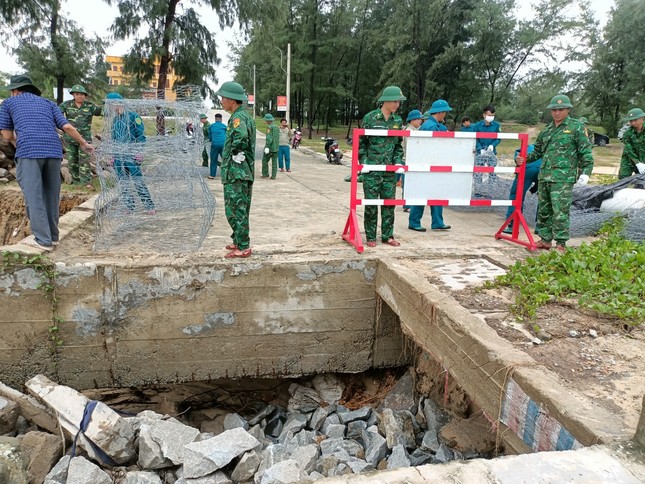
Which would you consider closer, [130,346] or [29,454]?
[29,454]

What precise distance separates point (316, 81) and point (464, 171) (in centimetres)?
2475

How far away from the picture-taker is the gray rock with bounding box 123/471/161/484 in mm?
3453

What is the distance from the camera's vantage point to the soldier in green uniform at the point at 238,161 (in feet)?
15.3

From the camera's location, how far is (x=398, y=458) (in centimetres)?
383

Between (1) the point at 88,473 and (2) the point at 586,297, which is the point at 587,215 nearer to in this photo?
(2) the point at 586,297

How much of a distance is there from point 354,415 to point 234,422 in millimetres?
1171

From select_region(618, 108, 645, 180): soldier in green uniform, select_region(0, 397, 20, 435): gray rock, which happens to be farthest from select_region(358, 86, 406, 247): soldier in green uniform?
select_region(618, 108, 645, 180): soldier in green uniform

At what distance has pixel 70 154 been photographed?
832 cm

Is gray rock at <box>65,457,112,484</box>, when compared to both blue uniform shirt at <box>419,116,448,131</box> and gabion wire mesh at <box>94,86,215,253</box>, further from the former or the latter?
blue uniform shirt at <box>419,116,448,131</box>

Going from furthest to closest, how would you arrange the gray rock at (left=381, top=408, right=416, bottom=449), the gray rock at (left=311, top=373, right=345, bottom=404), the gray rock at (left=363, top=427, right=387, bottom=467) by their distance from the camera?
the gray rock at (left=311, top=373, right=345, bottom=404) → the gray rock at (left=381, top=408, right=416, bottom=449) → the gray rock at (left=363, top=427, right=387, bottom=467)

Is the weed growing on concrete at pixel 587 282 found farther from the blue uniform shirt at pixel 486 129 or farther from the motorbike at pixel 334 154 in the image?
the motorbike at pixel 334 154

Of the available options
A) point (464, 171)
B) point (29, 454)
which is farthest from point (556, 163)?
point (29, 454)

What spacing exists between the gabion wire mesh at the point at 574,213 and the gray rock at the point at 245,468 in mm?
4592

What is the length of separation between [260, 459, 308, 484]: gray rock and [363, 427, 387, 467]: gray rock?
711 mm
